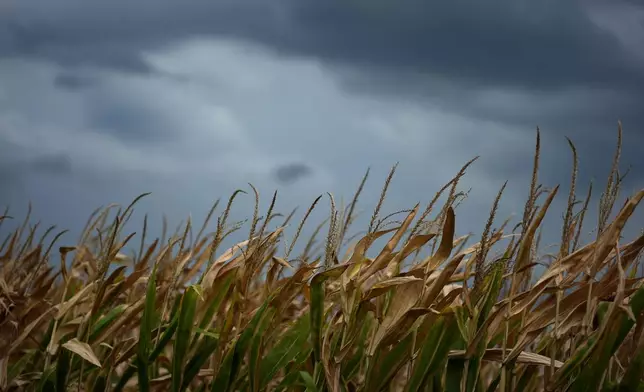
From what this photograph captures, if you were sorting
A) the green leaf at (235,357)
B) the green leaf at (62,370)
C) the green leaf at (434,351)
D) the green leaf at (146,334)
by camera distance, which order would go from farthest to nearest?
the green leaf at (62,370) < the green leaf at (146,334) < the green leaf at (235,357) < the green leaf at (434,351)

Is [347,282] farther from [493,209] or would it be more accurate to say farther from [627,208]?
[627,208]

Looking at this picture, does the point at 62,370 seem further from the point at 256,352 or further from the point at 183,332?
the point at 256,352

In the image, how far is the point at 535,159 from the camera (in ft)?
8.80

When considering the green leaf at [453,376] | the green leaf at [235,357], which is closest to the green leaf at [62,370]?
the green leaf at [235,357]

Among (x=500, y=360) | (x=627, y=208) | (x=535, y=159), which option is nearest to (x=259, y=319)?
(x=500, y=360)

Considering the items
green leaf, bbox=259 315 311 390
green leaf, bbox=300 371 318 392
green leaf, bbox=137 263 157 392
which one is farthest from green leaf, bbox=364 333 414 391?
green leaf, bbox=137 263 157 392

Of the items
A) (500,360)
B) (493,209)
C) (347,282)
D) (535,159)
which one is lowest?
(500,360)

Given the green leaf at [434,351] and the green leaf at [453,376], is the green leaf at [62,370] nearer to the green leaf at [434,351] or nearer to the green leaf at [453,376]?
the green leaf at [434,351]

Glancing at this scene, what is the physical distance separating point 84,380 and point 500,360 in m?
2.25

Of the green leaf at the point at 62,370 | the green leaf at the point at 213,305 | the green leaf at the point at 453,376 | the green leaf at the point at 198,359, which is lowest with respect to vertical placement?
the green leaf at the point at 62,370

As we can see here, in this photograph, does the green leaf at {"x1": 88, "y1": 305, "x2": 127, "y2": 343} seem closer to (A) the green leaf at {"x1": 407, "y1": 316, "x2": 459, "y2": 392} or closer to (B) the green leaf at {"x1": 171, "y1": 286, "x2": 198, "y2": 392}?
(B) the green leaf at {"x1": 171, "y1": 286, "x2": 198, "y2": 392}

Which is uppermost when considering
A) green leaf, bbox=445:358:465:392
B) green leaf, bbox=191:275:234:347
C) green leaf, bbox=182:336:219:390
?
green leaf, bbox=191:275:234:347

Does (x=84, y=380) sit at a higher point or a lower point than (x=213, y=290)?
lower

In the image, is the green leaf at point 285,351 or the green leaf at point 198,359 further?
the green leaf at point 198,359
